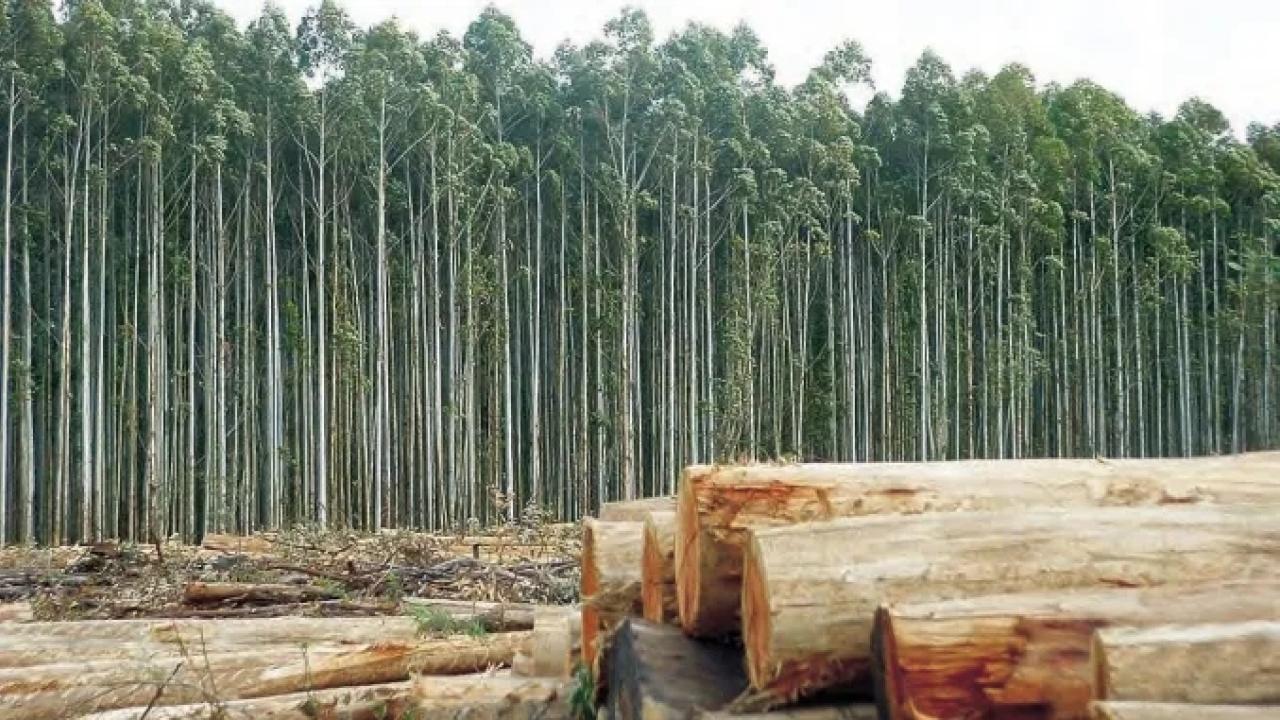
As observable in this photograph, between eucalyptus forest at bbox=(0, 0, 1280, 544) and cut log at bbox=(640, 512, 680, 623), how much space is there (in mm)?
23104

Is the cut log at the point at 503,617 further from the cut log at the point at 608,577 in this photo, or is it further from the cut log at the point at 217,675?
the cut log at the point at 608,577

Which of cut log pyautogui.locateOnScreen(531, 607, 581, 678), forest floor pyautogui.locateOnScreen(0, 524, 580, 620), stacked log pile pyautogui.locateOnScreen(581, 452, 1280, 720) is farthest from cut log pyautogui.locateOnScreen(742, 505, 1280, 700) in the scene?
forest floor pyautogui.locateOnScreen(0, 524, 580, 620)

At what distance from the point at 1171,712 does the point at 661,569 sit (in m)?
1.73

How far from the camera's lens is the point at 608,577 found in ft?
13.9

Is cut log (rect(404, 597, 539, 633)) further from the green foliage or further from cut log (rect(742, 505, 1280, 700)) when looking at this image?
cut log (rect(742, 505, 1280, 700))

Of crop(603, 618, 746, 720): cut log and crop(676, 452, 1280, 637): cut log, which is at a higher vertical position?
crop(676, 452, 1280, 637): cut log

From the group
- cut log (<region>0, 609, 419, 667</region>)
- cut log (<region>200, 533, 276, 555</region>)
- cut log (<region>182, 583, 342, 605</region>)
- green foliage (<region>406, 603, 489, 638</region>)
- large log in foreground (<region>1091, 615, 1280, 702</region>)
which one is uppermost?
large log in foreground (<region>1091, 615, 1280, 702</region>)

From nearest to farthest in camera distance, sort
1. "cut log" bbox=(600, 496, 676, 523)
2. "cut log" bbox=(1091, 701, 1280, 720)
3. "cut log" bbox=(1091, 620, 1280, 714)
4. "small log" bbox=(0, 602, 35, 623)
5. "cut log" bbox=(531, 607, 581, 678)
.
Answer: "cut log" bbox=(1091, 701, 1280, 720) < "cut log" bbox=(1091, 620, 1280, 714) < "cut log" bbox=(600, 496, 676, 523) < "cut log" bbox=(531, 607, 581, 678) < "small log" bbox=(0, 602, 35, 623)

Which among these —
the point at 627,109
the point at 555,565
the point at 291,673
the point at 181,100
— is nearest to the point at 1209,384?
the point at 627,109

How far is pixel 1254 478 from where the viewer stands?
375 cm

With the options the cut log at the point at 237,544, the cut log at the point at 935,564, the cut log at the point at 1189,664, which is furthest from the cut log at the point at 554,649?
the cut log at the point at 237,544

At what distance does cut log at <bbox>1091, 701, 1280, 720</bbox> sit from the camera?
213cm

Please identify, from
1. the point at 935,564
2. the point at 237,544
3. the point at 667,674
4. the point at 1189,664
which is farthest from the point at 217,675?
the point at 237,544

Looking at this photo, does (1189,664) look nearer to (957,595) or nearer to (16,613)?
(957,595)
